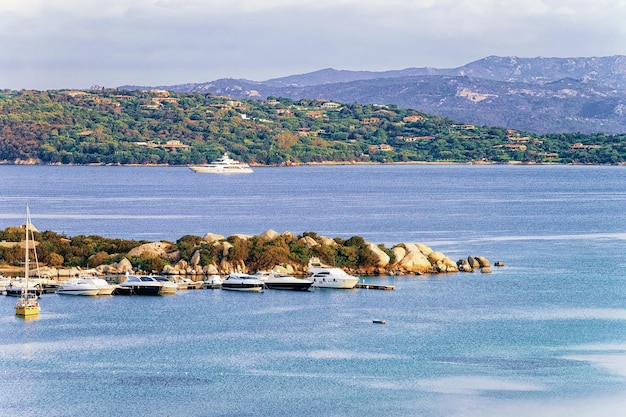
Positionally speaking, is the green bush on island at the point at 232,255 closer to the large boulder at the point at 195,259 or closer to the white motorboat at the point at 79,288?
the large boulder at the point at 195,259

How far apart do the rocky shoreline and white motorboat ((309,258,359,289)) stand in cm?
238

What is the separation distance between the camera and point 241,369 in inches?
1236

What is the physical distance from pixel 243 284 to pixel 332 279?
3.47 m

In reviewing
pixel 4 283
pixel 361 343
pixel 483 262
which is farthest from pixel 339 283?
pixel 4 283

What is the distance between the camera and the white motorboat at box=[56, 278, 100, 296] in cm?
4369

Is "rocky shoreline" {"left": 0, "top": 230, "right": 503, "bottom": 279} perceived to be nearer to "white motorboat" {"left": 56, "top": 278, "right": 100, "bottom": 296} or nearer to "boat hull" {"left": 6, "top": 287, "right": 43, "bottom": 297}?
"white motorboat" {"left": 56, "top": 278, "right": 100, "bottom": 296}

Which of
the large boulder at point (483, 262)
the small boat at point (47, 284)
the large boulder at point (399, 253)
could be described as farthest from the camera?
the large boulder at point (483, 262)

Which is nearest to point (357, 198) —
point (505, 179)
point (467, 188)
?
point (467, 188)

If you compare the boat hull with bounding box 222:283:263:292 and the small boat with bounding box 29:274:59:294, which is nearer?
the small boat with bounding box 29:274:59:294

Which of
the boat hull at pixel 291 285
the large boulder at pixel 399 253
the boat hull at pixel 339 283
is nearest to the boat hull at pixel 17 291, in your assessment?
the boat hull at pixel 291 285

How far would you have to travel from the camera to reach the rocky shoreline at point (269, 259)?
48781 millimetres

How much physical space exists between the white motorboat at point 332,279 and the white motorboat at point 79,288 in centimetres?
846

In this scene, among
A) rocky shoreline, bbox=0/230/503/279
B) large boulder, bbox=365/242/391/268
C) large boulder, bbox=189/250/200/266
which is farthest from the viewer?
large boulder, bbox=365/242/391/268

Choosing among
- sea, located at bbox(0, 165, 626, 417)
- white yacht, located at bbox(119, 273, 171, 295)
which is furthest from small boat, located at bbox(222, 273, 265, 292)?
white yacht, located at bbox(119, 273, 171, 295)
